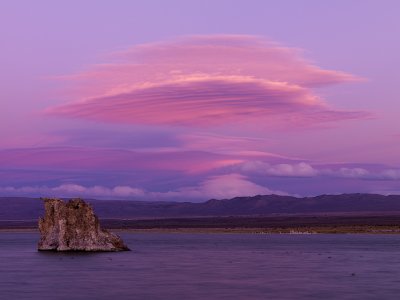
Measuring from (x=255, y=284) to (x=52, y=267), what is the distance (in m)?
28.5

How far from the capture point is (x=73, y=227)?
105m

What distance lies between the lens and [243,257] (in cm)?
10344

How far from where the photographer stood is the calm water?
5906 centimetres

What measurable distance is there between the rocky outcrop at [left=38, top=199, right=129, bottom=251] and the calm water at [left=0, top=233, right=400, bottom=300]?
2782 millimetres

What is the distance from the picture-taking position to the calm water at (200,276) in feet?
194

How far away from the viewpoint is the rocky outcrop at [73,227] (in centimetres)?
10412

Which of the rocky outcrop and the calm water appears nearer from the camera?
the calm water

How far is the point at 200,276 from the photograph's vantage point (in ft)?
241

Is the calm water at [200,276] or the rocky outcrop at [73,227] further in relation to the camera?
the rocky outcrop at [73,227]

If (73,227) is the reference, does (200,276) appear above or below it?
below

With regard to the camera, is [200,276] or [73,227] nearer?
[200,276]

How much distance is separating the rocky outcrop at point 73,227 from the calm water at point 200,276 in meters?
2.78

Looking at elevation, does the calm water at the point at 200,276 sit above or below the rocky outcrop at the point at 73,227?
below

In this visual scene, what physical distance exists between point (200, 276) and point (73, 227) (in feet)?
117
